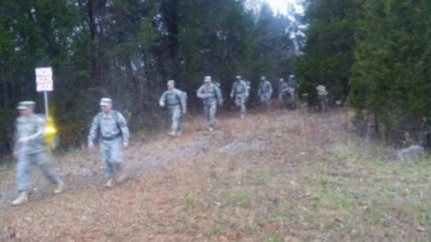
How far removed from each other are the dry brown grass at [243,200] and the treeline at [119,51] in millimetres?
10534

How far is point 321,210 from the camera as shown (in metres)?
10.7

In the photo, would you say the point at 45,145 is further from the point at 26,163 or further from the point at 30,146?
the point at 26,163

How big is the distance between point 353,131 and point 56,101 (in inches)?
502

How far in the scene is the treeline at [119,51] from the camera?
27078 millimetres

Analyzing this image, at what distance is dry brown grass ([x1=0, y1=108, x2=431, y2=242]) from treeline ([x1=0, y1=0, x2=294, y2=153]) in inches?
415

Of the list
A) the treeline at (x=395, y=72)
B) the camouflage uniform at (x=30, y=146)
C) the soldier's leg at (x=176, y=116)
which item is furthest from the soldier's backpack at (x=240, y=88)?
the camouflage uniform at (x=30, y=146)

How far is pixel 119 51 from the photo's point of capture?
3200cm

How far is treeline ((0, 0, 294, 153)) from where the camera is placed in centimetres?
2708

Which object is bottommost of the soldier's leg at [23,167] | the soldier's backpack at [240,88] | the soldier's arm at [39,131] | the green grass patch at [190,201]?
the green grass patch at [190,201]

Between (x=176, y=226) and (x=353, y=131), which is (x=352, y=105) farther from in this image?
(x=176, y=226)

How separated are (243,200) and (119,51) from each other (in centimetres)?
2166

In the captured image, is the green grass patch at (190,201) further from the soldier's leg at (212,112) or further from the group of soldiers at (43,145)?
the soldier's leg at (212,112)

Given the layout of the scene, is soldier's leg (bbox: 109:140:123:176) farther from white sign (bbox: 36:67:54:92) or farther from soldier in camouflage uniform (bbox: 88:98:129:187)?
white sign (bbox: 36:67:54:92)

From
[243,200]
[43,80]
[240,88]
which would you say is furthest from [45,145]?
[240,88]
